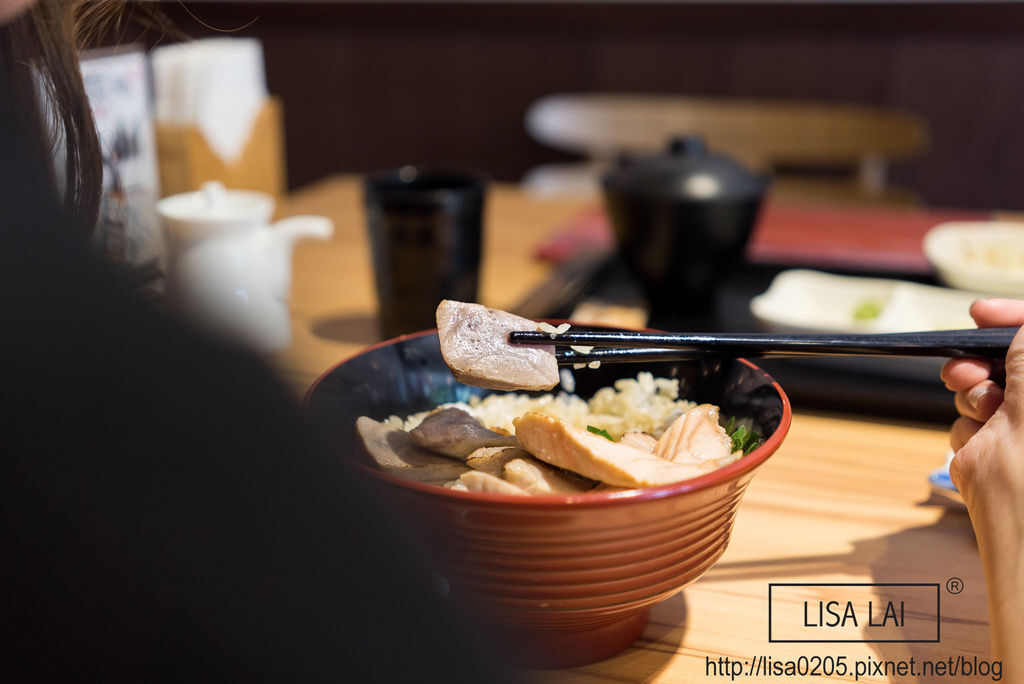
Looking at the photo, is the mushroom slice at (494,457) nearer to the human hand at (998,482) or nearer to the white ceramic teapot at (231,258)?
the human hand at (998,482)

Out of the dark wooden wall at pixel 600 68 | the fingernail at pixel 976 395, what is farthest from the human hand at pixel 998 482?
the dark wooden wall at pixel 600 68

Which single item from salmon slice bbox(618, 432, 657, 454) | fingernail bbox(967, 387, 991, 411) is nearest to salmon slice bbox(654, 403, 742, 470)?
salmon slice bbox(618, 432, 657, 454)

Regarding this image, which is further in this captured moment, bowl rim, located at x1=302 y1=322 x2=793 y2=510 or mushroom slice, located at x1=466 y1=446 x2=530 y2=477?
mushroom slice, located at x1=466 y1=446 x2=530 y2=477

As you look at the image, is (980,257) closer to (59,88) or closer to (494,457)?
(494,457)

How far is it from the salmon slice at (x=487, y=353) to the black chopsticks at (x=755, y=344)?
12 millimetres

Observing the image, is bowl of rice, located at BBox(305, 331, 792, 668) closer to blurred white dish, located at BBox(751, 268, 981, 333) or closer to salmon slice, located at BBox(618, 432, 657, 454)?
salmon slice, located at BBox(618, 432, 657, 454)

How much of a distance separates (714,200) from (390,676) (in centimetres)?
107

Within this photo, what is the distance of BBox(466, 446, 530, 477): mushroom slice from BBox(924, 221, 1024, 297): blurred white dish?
106 centimetres

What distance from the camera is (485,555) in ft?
1.83

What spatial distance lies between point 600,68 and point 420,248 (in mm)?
2483

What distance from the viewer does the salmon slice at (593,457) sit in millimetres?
569

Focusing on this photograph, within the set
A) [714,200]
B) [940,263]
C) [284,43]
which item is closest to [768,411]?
[714,200]

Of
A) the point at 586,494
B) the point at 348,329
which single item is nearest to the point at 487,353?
the point at 586,494

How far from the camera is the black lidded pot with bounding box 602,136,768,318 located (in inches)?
52.9
